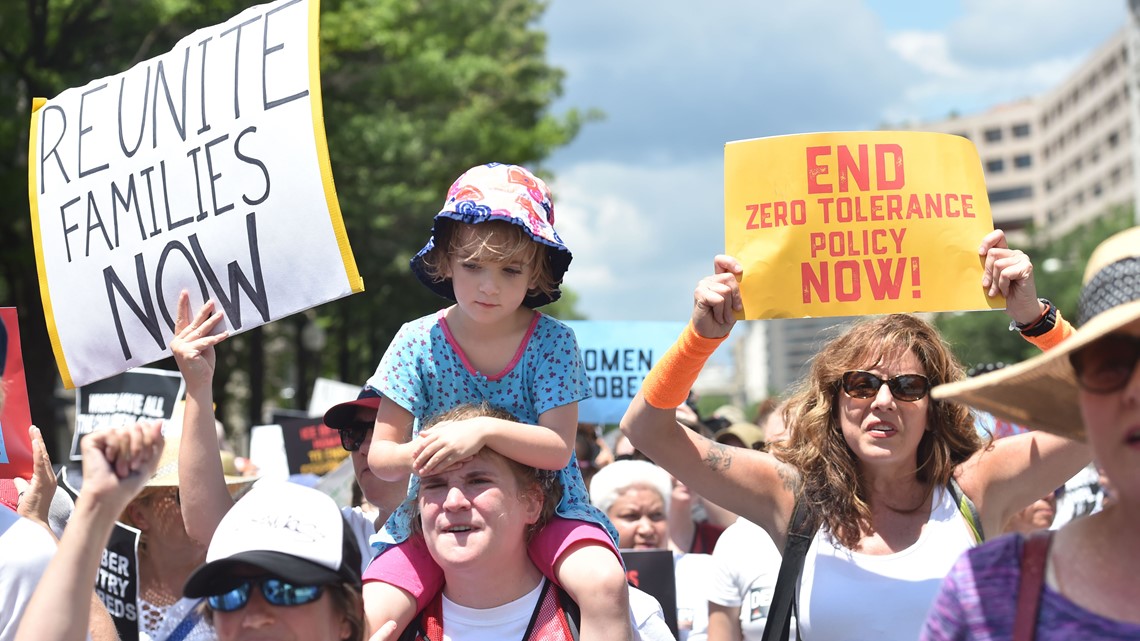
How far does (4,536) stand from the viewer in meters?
3.10

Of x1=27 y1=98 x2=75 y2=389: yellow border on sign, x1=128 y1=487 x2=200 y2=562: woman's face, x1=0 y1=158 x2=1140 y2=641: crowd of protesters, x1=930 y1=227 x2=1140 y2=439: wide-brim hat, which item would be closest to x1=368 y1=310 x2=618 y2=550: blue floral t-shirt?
x1=0 y1=158 x2=1140 y2=641: crowd of protesters

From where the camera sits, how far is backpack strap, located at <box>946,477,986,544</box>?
12.1ft

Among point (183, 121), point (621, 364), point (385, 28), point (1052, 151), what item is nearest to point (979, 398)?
point (183, 121)

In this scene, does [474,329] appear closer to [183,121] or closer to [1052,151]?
[183,121]

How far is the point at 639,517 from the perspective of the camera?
6035 millimetres

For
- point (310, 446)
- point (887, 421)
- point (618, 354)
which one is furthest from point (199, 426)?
point (310, 446)

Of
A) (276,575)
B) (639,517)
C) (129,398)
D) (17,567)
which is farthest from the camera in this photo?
(129,398)

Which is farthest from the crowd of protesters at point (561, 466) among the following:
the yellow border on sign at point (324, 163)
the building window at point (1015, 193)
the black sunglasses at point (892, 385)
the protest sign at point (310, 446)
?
the building window at point (1015, 193)

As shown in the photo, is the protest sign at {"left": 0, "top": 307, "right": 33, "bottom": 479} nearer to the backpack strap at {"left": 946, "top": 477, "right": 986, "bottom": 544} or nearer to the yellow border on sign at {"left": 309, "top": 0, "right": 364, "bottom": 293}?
the yellow border on sign at {"left": 309, "top": 0, "right": 364, "bottom": 293}

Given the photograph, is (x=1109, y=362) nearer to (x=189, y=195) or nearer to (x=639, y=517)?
(x=189, y=195)

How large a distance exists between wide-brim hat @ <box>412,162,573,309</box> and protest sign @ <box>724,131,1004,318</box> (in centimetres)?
59

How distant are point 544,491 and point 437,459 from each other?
0.43 m

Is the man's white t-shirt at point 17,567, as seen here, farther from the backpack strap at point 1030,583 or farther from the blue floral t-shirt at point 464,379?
the backpack strap at point 1030,583

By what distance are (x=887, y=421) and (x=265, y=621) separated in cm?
192
